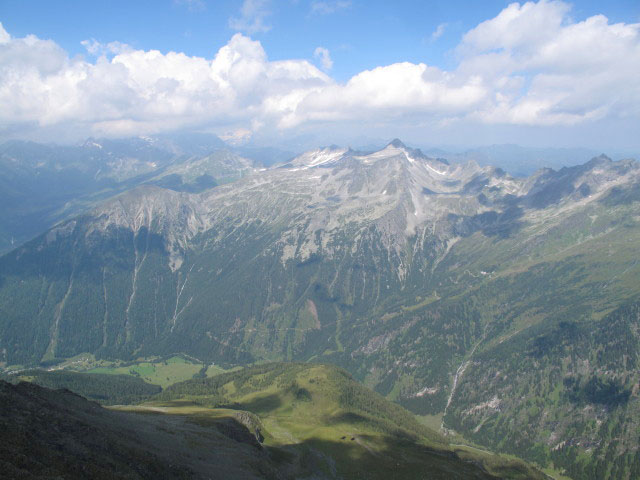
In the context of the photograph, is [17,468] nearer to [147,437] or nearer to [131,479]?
[131,479]

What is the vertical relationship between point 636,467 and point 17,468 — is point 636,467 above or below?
below

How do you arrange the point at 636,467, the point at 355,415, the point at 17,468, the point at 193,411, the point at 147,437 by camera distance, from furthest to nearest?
the point at 636,467
the point at 355,415
the point at 193,411
the point at 147,437
the point at 17,468

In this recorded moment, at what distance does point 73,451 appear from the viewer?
55.0 meters

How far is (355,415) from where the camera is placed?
18688 centimetres

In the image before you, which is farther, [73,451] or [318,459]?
[318,459]

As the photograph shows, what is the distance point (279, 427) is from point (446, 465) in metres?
69.0

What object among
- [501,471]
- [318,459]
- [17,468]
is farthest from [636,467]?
[17,468]

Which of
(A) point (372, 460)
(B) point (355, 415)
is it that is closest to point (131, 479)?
(A) point (372, 460)

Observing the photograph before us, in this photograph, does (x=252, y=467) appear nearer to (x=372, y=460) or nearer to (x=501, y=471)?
(x=372, y=460)

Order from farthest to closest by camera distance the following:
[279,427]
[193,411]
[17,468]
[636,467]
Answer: [636,467] → [279,427] → [193,411] → [17,468]

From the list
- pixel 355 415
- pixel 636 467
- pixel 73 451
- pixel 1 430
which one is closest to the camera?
pixel 1 430

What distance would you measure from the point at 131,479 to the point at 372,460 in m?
103

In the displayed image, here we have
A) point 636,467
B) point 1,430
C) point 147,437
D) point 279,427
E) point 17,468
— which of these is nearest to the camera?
point 17,468

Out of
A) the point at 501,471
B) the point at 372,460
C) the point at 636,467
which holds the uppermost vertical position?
the point at 372,460
